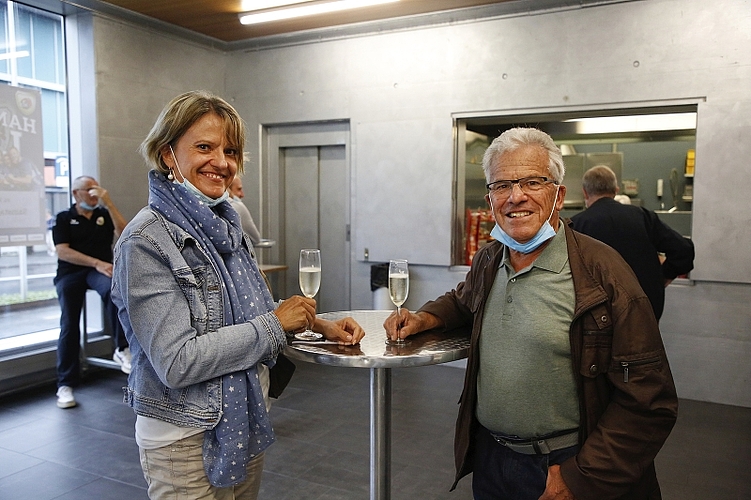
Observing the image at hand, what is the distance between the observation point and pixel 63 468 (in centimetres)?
366

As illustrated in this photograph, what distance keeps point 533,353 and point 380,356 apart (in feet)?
1.41

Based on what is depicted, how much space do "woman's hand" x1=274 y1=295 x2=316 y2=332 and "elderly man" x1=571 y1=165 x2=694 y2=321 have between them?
2.80 meters

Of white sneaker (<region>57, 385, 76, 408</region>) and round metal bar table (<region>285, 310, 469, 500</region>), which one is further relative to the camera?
white sneaker (<region>57, 385, 76, 408</region>)

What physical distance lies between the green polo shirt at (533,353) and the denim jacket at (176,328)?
2.01 ft

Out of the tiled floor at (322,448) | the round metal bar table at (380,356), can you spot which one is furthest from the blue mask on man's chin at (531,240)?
the tiled floor at (322,448)

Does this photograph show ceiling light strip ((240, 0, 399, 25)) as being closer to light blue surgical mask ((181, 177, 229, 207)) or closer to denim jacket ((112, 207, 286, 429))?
light blue surgical mask ((181, 177, 229, 207))

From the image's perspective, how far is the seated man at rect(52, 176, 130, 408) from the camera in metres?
5.06

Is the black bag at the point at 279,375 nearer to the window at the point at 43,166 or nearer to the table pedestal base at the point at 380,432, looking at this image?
the table pedestal base at the point at 380,432

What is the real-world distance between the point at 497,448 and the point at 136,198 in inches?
205

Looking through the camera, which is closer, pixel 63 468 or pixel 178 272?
pixel 178 272

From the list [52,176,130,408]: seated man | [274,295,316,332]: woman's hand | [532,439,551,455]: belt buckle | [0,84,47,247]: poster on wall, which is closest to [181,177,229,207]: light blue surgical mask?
[274,295,316,332]: woman's hand

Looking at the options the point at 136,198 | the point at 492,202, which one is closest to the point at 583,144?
the point at 136,198

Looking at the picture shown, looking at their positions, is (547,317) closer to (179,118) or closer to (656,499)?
(656,499)

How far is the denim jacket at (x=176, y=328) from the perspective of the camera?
1.54m
